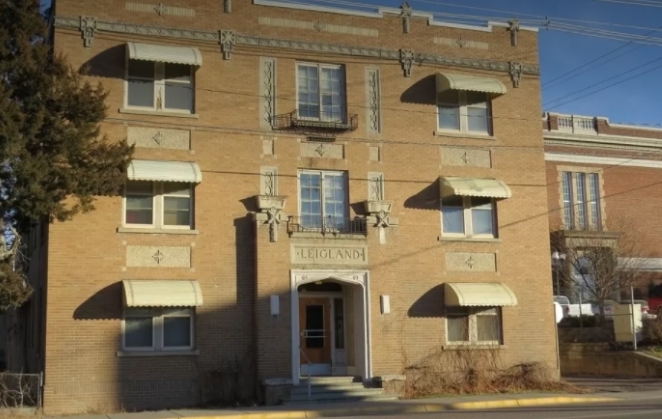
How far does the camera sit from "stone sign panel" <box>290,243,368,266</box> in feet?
78.1

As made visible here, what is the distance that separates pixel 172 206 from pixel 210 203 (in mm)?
997

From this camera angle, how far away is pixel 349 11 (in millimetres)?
25562

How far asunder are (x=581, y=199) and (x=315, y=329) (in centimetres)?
2348

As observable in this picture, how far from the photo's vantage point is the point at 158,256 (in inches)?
890

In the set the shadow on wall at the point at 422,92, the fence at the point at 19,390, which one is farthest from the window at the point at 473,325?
the fence at the point at 19,390

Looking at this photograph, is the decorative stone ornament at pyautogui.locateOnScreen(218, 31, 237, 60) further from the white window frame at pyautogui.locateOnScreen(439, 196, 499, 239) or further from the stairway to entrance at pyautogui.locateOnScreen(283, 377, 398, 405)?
the stairway to entrance at pyautogui.locateOnScreen(283, 377, 398, 405)

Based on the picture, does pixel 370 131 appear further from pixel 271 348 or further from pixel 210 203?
pixel 271 348

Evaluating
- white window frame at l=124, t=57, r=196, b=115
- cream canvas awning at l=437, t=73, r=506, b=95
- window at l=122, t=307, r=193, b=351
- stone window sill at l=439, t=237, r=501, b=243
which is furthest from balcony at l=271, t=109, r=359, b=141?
window at l=122, t=307, r=193, b=351

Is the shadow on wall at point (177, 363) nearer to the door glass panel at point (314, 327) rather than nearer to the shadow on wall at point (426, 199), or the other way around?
the door glass panel at point (314, 327)

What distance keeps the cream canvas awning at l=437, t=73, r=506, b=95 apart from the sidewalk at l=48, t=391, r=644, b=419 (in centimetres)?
873

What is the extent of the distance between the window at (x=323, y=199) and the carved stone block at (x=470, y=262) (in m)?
3.43

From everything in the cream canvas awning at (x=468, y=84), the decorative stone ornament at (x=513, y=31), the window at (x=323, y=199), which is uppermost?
the decorative stone ornament at (x=513, y=31)

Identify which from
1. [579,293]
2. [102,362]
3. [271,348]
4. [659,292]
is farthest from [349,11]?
[659,292]

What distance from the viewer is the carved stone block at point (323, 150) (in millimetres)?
24609
